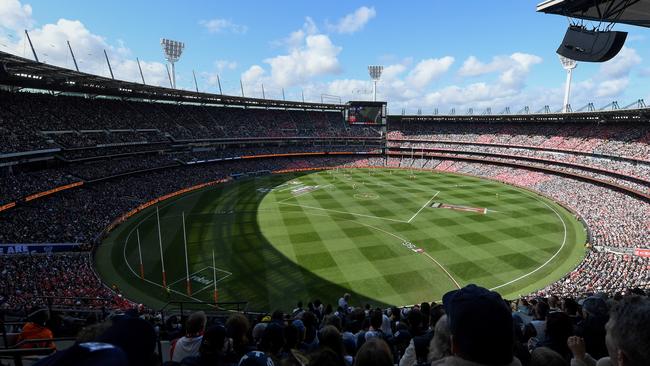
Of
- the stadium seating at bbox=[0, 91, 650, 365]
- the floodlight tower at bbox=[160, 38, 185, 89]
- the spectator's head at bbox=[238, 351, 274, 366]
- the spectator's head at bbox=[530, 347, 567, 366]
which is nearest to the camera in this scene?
the spectator's head at bbox=[530, 347, 567, 366]

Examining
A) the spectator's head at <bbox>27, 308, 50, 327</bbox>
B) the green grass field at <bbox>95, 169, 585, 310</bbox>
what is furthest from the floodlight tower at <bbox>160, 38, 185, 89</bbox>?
the spectator's head at <bbox>27, 308, 50, 327</bbox>

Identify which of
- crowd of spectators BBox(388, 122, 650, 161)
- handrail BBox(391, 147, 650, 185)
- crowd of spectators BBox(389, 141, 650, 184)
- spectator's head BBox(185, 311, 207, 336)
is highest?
spectator's head BBox(185, 311, 207, 336)

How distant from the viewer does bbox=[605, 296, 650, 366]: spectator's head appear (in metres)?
2.32

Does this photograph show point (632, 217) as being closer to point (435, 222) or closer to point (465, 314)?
point (435, 222)

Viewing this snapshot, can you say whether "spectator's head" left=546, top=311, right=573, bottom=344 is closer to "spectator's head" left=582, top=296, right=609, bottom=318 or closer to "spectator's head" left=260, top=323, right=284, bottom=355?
"spectator's head" left=582, top=296, right=609, bottom=318

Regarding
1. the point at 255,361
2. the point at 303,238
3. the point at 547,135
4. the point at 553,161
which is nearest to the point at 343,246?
the point at 303,238

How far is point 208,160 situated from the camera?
6531cm

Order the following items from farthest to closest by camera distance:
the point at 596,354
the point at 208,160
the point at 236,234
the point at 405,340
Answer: the point at 208,160
the point at 236,234
the point at 405,340
the point at 596,354

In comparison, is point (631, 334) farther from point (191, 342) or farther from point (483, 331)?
point (191, 342)

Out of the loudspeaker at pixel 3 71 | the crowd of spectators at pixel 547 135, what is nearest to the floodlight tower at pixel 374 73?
the crowd of spectators at pixel 547 135

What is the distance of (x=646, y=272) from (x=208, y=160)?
62271mm

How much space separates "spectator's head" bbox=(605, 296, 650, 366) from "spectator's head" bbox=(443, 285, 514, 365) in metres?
0.74

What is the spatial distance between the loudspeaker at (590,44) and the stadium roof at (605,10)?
0.60 metres

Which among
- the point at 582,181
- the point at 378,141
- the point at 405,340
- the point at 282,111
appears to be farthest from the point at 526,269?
the point at 282,111
